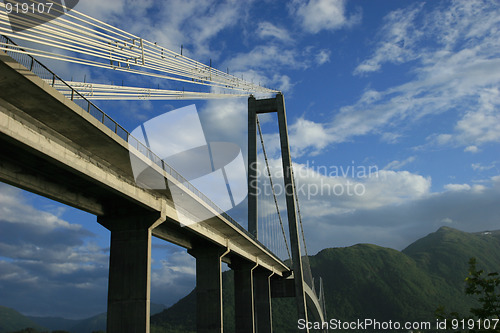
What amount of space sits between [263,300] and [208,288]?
88.0ft

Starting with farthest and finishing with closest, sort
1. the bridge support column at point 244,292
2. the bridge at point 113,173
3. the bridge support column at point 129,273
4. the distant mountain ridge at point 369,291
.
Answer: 1. the distant mountain ridge at point 369,291
2. the bridge support column at point 244,292
3. the bridge support column at point 129,273
4. the bridge at point 113,173

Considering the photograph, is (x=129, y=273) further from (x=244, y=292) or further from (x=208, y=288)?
(x=244, y=292)

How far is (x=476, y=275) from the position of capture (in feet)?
44.0

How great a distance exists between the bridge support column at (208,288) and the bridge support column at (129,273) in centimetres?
1543

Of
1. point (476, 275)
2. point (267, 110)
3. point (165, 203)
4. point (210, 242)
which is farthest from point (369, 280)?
point (476, 275)

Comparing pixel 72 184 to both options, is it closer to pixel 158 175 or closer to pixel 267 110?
pixel 158 175

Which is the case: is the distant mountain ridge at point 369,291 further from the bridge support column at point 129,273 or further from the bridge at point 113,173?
the bridge support column at point 129,273

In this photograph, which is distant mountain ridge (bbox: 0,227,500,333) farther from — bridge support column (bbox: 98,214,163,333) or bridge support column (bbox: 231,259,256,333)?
bridge support column (bbox: 98,214,163,333)

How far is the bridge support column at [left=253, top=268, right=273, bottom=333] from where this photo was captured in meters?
65.8

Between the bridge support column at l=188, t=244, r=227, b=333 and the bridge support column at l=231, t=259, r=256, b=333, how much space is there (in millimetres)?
13691

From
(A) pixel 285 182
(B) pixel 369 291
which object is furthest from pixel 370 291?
(A) pixel 285 182

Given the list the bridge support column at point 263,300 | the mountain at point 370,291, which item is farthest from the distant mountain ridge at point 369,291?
the bridge support column at point 263,300

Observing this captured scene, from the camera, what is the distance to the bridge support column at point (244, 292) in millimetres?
55750

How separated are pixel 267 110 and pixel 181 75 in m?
39.4
